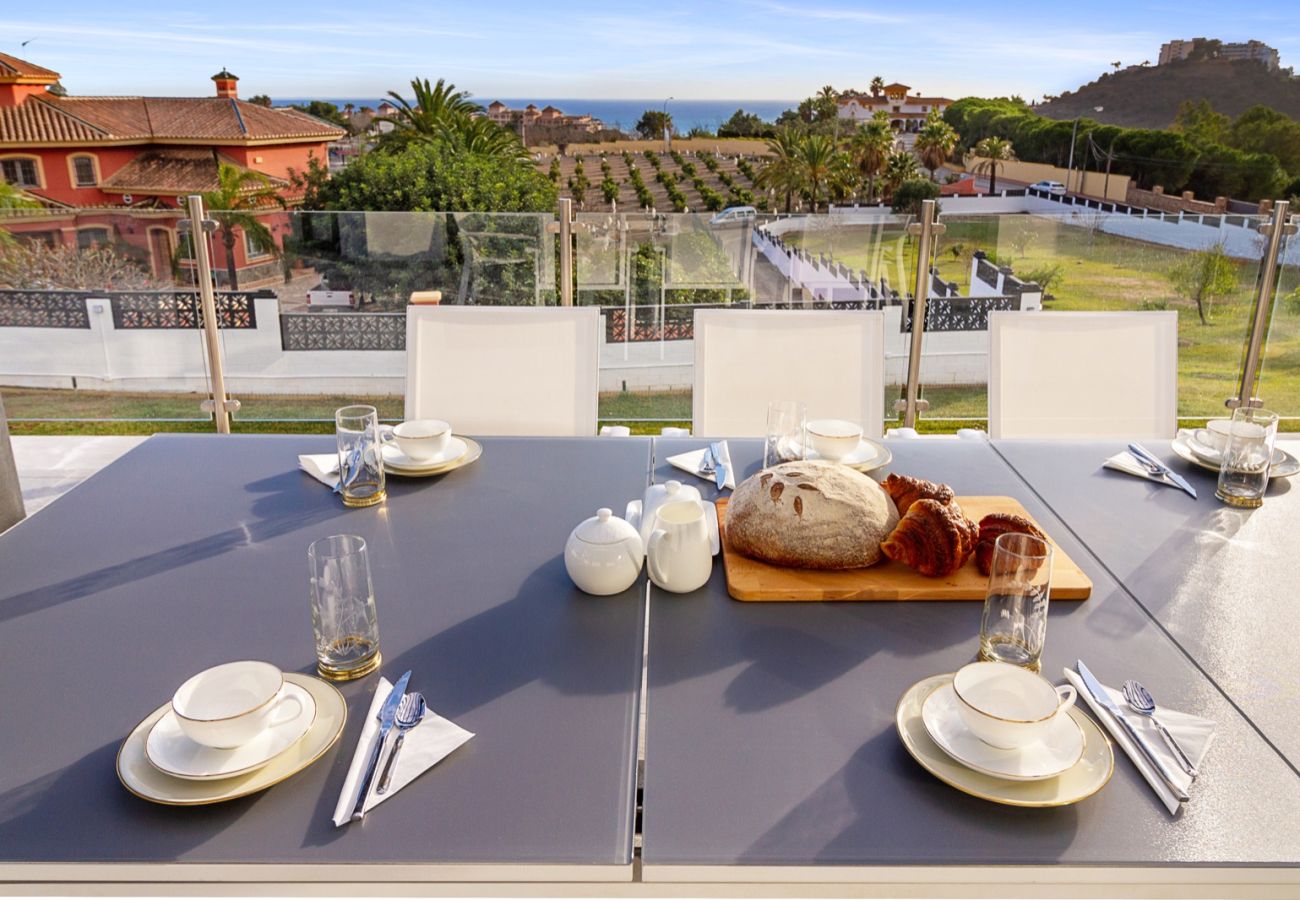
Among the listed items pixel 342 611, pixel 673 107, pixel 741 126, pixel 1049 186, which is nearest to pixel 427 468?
pixel 342 611

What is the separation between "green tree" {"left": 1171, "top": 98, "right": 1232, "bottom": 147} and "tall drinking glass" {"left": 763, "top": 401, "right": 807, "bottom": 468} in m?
34.2

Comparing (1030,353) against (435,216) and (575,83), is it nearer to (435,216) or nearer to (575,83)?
(435,216)

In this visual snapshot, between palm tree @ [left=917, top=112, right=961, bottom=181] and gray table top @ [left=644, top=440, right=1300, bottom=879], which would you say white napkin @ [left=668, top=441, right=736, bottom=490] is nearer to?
gray table top @ [left=644, top=440, right=1300, bottom=879]

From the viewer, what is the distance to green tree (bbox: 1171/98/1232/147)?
30.3 meters

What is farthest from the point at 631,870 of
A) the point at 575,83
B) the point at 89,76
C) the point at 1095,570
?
the point at 575,83

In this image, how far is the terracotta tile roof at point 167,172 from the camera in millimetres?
27250

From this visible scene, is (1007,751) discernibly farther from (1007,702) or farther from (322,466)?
(322,466)

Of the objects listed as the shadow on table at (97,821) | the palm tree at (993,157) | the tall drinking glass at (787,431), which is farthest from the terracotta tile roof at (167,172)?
the shadow on table at (97,821)

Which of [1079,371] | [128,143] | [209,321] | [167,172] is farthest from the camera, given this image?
[167,172]

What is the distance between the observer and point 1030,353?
234 centimetres

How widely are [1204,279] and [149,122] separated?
3098 cm

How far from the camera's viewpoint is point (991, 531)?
1.40 metres

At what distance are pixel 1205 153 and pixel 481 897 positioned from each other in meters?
34.8

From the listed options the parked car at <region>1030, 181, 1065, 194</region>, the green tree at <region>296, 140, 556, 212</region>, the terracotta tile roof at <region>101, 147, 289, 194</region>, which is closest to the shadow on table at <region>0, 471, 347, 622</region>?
the green tree at <region>296, 140, 556, 212</region>
